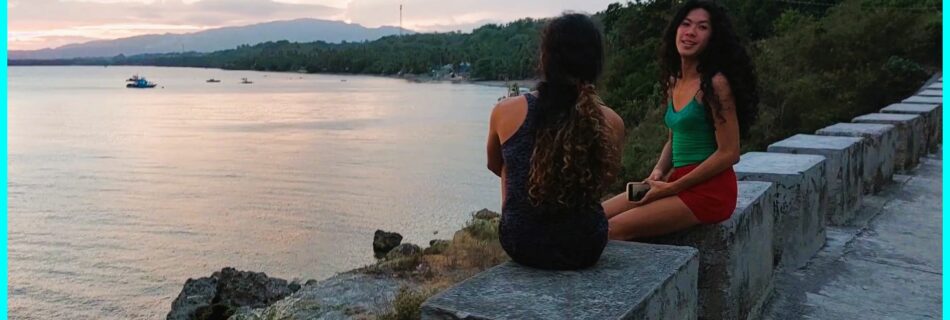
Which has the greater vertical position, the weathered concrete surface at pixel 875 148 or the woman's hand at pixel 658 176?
the woman's hand at pixel 658 176

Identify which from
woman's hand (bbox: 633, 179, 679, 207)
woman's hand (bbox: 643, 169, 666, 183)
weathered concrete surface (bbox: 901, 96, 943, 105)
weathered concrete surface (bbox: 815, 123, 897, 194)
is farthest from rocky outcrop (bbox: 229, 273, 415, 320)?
weathered concrete surface (bbox: 901, 96, 943, 105)

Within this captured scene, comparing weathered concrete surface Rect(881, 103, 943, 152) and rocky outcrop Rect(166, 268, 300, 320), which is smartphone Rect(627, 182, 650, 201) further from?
rocky outcrop Rect(166, 268, 300, 320)

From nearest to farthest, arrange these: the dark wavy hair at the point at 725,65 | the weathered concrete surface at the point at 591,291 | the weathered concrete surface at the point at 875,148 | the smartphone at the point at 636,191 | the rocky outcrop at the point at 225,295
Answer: the weathered concrete surface at the point at 591,291, the dark wavy hair at the point at 725,65, the smartphone at the point at 636,191, the weathered concrete surface at the point at 875,148, the rocky outcrop at the point at 225,295

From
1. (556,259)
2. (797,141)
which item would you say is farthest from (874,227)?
(556,259)

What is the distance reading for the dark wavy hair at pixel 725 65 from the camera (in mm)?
3541

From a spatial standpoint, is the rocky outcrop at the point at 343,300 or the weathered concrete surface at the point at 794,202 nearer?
the weathered concrete surface at the point at 794,202

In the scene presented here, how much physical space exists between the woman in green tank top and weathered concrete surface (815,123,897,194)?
3.28 meters

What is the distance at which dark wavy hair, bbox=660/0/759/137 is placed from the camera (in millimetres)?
3541

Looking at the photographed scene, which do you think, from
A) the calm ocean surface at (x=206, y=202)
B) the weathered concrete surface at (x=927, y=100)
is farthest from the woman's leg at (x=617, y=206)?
the calm ocean surface at (x=206, y=202)

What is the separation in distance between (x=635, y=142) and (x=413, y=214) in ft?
24.2

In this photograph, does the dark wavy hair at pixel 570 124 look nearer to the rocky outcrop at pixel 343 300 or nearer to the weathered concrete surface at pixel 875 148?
the weathered concrete surface at pixel 875 148

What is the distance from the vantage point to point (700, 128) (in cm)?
366

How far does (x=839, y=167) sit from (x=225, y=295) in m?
11.9

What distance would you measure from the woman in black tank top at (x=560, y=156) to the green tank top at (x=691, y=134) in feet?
2.49
